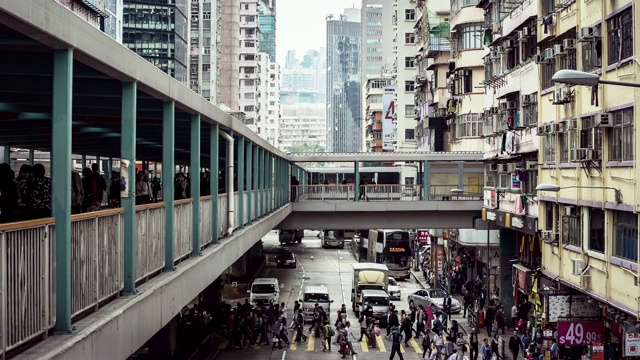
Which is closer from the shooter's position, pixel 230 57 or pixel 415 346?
pixel 415 346

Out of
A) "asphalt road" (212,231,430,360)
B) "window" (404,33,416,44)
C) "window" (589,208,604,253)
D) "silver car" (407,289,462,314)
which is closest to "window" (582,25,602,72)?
"window" (589,208,604,253)

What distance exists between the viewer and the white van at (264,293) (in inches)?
1547

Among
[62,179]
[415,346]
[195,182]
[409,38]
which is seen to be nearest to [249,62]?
[409,38]

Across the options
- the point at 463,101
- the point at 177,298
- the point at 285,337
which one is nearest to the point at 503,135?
the point at 285,337

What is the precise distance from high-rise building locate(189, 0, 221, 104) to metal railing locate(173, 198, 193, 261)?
89.3 metres

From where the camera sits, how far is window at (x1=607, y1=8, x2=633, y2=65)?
63.6 feet

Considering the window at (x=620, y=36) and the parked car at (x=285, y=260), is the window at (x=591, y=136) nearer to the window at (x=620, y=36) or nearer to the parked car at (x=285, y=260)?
the window at (x=620, y=36)

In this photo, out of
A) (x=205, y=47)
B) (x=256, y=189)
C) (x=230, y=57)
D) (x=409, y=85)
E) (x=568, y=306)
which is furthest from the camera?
(x=230, y=57)

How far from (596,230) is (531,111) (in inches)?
344

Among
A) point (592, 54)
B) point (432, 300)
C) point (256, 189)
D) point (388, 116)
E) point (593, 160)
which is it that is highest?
point (388, 116)

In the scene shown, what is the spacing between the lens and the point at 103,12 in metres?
68.6

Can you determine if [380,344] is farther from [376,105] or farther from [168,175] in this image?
[376,105]

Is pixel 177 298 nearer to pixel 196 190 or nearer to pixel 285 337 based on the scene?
pixel 196 190

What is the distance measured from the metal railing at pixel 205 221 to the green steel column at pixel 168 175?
7.98 ft
